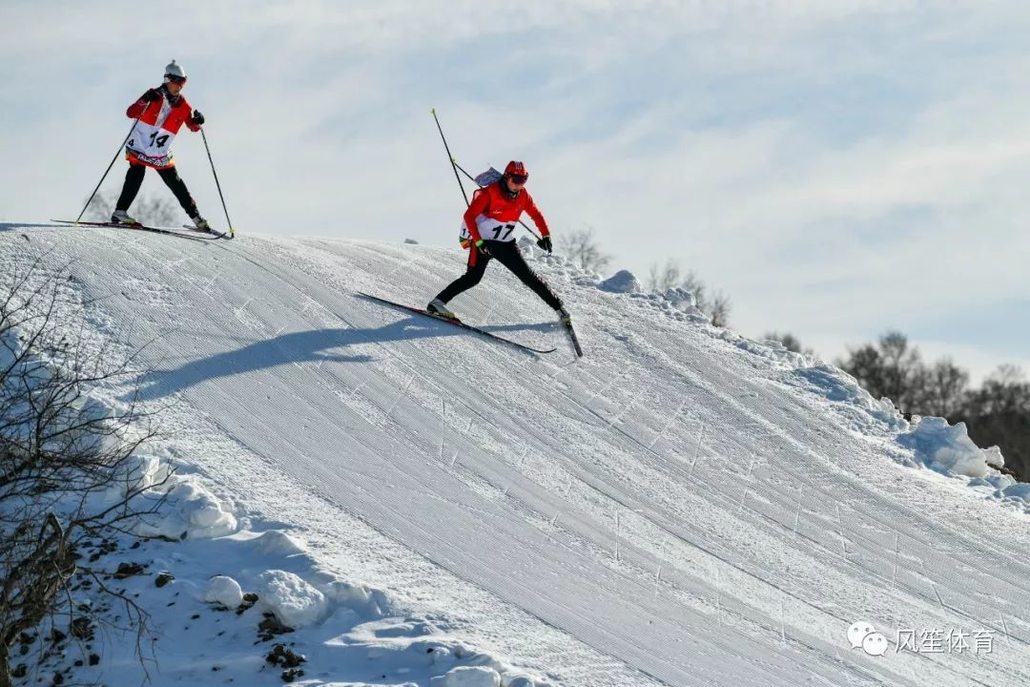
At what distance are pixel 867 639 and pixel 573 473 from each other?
10.3ft

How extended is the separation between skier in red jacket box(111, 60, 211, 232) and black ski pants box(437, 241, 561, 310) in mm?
3698

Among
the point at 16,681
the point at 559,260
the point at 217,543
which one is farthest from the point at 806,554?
the point at 559,260

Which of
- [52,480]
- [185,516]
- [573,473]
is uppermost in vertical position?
[573,473]

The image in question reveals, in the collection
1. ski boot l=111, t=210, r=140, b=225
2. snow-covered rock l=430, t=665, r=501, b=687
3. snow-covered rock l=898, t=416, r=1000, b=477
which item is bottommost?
snow-covered rock l=430, t=665, r=501, b=687

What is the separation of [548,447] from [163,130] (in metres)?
6.40

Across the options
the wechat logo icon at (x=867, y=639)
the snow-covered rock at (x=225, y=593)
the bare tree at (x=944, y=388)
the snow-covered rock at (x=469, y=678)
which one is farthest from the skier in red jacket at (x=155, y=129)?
the bare tree at (x=944, y=388)

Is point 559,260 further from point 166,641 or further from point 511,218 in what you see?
point 166,641

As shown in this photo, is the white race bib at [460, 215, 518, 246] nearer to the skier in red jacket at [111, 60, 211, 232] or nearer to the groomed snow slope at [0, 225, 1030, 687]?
the groomed snow slope at [0, 225, 1030, 687]

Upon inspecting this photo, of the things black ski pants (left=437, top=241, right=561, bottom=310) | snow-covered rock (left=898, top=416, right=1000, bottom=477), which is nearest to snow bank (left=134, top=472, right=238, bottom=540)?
black ski pants (left=437, top=241, right=561, bottom=310)

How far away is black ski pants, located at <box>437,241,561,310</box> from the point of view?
14.8 meters

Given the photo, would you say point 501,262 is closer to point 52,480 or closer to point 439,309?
point 439,309

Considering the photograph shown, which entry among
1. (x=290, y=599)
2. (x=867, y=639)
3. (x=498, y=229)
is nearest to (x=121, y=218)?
(x=498, y=229)

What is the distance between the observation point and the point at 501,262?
14.9 meters

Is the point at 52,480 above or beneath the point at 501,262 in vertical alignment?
beneath
